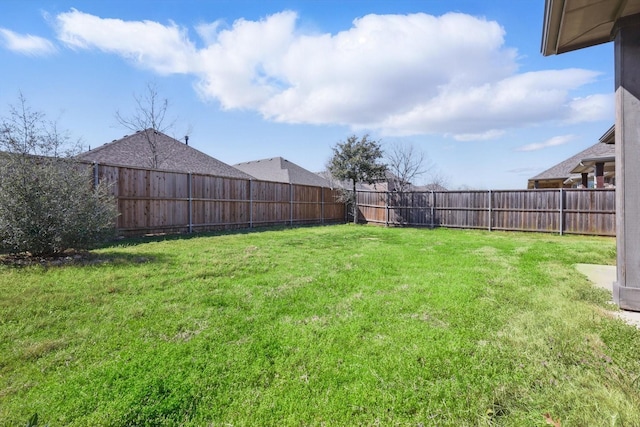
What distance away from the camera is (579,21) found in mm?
3268

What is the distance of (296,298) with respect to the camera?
343cm

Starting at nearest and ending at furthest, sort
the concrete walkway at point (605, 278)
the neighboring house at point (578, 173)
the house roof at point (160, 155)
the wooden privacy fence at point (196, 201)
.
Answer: the concrete walkway at point (605, 278) → the wooden privacy fence at point (196, 201) → the neighboring house at point (578, 173) → the house roof at point (160, 155)

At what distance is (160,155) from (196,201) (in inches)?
266

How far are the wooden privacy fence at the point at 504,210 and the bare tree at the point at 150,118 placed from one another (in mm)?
11584

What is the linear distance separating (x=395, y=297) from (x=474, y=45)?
7.73 meters

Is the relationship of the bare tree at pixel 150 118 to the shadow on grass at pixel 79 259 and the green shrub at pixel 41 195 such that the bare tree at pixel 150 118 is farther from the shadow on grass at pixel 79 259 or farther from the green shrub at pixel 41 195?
the shadow on grass at pixel 79 259

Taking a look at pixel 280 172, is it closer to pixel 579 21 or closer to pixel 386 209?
pixel 386 209

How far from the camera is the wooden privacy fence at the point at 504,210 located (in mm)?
9859

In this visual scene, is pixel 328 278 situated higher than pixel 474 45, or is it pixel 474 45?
pixel 474 45

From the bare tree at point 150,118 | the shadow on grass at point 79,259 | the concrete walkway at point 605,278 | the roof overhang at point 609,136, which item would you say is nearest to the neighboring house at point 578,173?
the roof overhang at point 609,136

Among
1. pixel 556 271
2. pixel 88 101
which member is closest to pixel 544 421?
pixel 556 271

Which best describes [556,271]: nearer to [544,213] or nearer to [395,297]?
[395,297]

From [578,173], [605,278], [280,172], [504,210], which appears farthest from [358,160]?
[578,173]

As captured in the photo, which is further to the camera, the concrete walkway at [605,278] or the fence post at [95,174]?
the fence post at [95,174]
